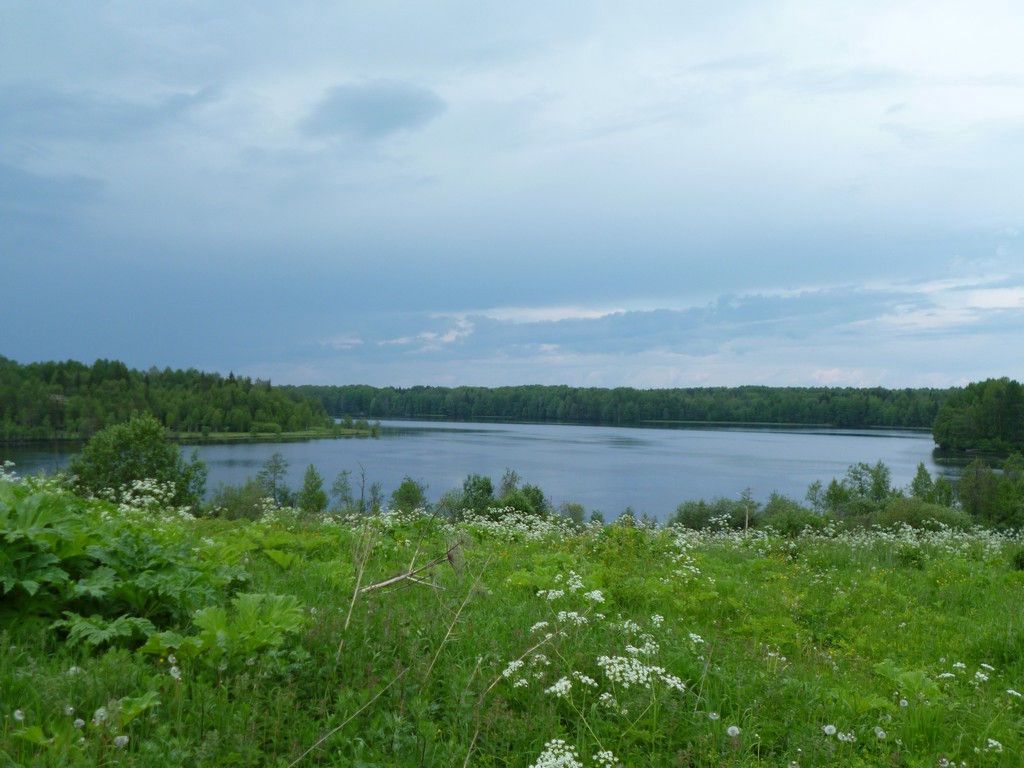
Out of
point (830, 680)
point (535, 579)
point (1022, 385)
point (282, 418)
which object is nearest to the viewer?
point (830, 680)

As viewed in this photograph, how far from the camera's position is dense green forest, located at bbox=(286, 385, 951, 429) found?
153750mm

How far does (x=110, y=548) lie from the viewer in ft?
14.1

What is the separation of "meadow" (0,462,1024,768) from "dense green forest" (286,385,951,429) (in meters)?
145

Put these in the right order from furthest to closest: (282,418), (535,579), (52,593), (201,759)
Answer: (282,418) → (535,579) → (52,593) → (201,759)

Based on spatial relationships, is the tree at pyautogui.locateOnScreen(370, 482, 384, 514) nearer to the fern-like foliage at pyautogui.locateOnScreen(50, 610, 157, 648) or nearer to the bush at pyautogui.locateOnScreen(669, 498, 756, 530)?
the fern-like foliage at pyautogui.locateOnScreen(50, 610, 157, 648)

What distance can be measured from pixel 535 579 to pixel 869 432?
17153cm

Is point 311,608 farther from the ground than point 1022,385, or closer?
closer

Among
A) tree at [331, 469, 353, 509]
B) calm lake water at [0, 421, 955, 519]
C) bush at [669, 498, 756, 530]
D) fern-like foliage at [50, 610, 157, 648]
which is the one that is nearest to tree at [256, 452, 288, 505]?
calm lake water at [0, 421, 955, 519]

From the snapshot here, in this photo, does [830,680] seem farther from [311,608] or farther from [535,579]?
[311,608]

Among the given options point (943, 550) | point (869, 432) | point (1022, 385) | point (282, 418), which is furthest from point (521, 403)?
point (943, 550)

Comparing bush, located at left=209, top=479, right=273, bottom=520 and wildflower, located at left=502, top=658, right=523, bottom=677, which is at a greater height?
wildflower, located at left=502, top=658, right=523, bottom=677

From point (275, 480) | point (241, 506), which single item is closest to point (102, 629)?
point (241, 506)

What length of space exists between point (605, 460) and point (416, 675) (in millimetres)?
88774

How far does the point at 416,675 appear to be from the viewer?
3557mm
